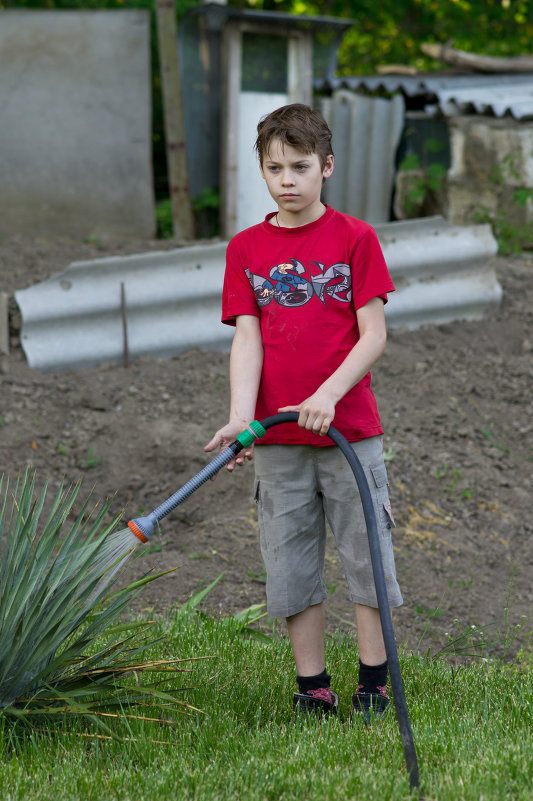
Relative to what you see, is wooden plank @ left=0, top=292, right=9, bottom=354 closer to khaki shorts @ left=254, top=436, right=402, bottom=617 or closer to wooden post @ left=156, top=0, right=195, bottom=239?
wooden post @ left=156, top=0, right=195, bottom=239

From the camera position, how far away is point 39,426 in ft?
16.2

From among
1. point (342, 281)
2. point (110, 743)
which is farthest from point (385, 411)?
point (110, 743)

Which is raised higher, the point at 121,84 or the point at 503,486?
the point at 121,84

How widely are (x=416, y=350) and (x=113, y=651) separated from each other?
358 cm

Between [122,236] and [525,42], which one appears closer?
[122,236]

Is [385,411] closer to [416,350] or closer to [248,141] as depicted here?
[416,350]

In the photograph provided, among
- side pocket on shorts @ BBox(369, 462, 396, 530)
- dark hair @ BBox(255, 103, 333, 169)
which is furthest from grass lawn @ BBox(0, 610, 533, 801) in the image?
dark hair @ BBox(255, 103, 333, 169)

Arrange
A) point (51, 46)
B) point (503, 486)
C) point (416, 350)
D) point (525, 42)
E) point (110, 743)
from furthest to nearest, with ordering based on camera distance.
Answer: point (525, 42), point (51, 46), point (416, 350), point (503, 486), point (110, 743)

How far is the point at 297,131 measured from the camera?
259 centimetres

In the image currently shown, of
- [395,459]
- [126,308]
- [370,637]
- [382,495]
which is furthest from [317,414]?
[126,308]

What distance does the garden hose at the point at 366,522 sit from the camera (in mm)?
2279

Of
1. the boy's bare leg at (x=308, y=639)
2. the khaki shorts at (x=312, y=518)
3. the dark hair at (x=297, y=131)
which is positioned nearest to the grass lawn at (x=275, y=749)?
the boy's bare leg at (x=308, y=639)

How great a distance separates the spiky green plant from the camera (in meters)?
2.43

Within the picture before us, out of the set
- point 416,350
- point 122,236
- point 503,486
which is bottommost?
point 503,486
